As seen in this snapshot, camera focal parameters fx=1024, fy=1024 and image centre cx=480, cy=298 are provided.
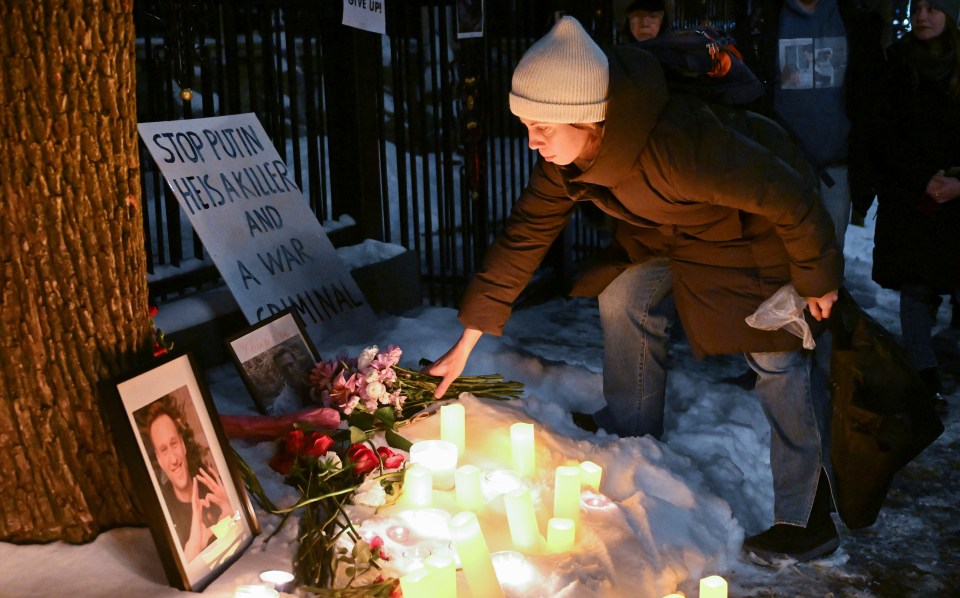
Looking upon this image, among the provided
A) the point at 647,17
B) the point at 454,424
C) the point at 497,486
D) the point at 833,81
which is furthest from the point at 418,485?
the point at 833,81

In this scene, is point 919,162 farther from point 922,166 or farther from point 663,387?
point 663,387

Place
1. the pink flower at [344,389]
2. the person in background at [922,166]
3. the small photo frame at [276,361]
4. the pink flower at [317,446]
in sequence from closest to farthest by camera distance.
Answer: the pink flower at [317,446] → the pink flower at [344,389] → the small photo frame at [276,361] → the person in background at [922,166]

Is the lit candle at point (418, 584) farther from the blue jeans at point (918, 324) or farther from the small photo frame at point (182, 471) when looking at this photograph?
the blue jeans at point (918, 324)

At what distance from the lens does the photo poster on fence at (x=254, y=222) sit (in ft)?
14.4

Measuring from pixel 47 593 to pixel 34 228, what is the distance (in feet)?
3.01

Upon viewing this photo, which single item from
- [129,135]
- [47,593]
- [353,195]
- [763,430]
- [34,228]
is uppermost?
[129,135]

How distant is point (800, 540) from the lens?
3467 mm

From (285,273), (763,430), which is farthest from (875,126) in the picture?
(285,273)

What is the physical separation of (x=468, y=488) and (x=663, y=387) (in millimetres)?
1159

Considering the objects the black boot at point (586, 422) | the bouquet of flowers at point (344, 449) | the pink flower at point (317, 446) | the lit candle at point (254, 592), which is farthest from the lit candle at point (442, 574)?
the black boot at point (586, 422)

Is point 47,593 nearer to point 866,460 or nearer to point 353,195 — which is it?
point 866,460

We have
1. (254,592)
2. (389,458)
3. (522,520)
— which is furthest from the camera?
(389,458)

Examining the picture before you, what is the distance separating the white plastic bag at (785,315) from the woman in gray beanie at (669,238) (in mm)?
48

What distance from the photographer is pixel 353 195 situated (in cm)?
593
